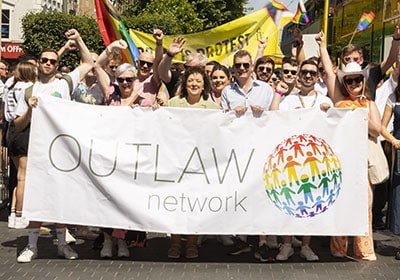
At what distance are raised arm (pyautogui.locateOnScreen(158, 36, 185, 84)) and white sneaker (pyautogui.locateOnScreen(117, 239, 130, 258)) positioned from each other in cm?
180

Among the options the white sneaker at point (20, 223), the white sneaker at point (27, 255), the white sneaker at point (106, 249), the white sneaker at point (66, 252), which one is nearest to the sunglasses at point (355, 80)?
the white sneaker at point (106, 249)

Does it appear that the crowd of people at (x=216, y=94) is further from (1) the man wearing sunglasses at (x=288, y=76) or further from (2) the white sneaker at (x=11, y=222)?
(2) the white sneaker at (x=11, y=222)

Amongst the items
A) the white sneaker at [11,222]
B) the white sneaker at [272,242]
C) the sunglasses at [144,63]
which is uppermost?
the sunglasses at [144,63]

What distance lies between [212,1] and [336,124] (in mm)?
44817

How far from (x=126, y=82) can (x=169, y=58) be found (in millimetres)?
595

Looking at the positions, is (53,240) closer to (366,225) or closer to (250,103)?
(250,103)

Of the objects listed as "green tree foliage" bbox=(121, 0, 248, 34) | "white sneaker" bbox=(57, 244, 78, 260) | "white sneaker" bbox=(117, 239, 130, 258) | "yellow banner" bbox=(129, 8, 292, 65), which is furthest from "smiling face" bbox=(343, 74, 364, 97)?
"green tree foliage" bbox=(121, 0, 248, 34)

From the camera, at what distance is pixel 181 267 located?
7.16 metres

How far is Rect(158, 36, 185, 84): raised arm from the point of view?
7.78 meters

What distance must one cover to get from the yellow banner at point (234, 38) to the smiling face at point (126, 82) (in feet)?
17.2

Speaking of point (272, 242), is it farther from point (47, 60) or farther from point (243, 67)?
point (47, 60)

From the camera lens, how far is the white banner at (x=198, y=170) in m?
7.28

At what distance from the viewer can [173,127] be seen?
24.2 feet

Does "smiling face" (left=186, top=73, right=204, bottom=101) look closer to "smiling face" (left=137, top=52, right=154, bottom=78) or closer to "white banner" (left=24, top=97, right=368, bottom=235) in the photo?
"white banner" (left=24, top=97, right=368, bottom=235)
